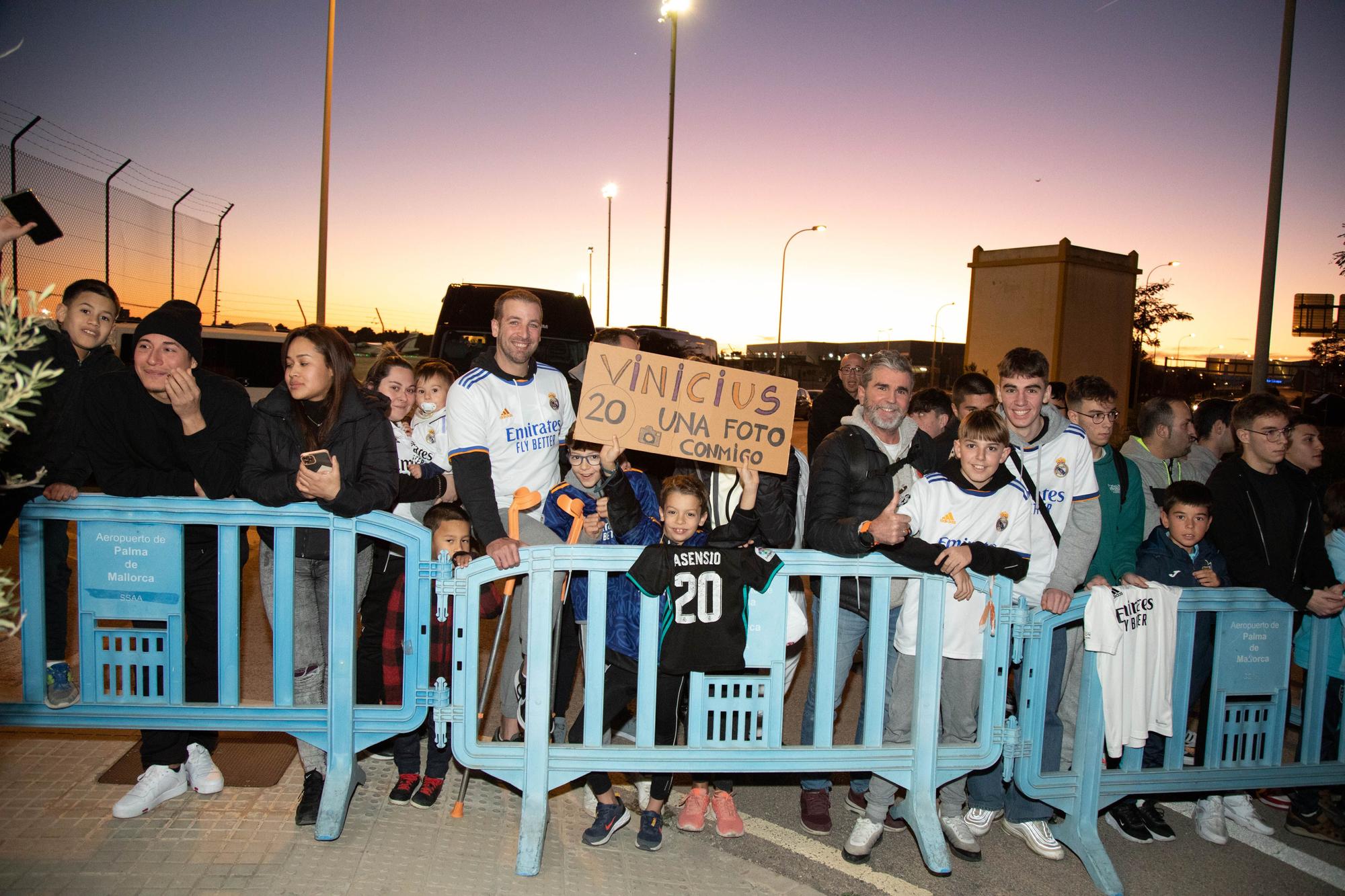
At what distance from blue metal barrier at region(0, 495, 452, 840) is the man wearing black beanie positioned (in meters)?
0.13

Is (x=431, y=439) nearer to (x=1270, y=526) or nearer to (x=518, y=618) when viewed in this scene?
(x=518, y=618)

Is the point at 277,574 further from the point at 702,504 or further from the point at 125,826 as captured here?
the point at 702,504

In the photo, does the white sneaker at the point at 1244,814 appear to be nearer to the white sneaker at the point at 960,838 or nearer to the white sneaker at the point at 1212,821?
the white sneaker at the point at 1212,821

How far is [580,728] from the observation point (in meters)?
3.81

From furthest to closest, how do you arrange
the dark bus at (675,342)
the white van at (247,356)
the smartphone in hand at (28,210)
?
the dark bus at (675,342)
the white van at (247,356)
the smartphone in hand at (28,210)

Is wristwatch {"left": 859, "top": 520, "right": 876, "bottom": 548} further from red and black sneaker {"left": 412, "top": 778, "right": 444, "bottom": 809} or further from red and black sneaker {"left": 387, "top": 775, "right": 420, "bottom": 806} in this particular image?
red and black sneaker {"left": 387, "top": 775, "right": 420, "bottom": 806}

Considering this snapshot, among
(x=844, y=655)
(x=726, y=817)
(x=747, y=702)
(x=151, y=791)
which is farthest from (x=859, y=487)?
(x=151, y=791)

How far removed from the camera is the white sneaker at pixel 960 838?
381cm

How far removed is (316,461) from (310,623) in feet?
3.07

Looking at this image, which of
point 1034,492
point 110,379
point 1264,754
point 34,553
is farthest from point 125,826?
point 1264,754

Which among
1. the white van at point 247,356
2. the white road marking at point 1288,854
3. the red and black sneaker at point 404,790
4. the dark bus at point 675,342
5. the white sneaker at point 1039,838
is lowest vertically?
the white road marking at point 1288,854

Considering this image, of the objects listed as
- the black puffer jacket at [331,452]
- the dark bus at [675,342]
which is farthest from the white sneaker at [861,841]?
the dark bus at [675,342]

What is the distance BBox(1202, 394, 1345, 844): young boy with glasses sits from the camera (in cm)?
415

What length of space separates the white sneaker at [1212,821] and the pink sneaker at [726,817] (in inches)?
90.4
